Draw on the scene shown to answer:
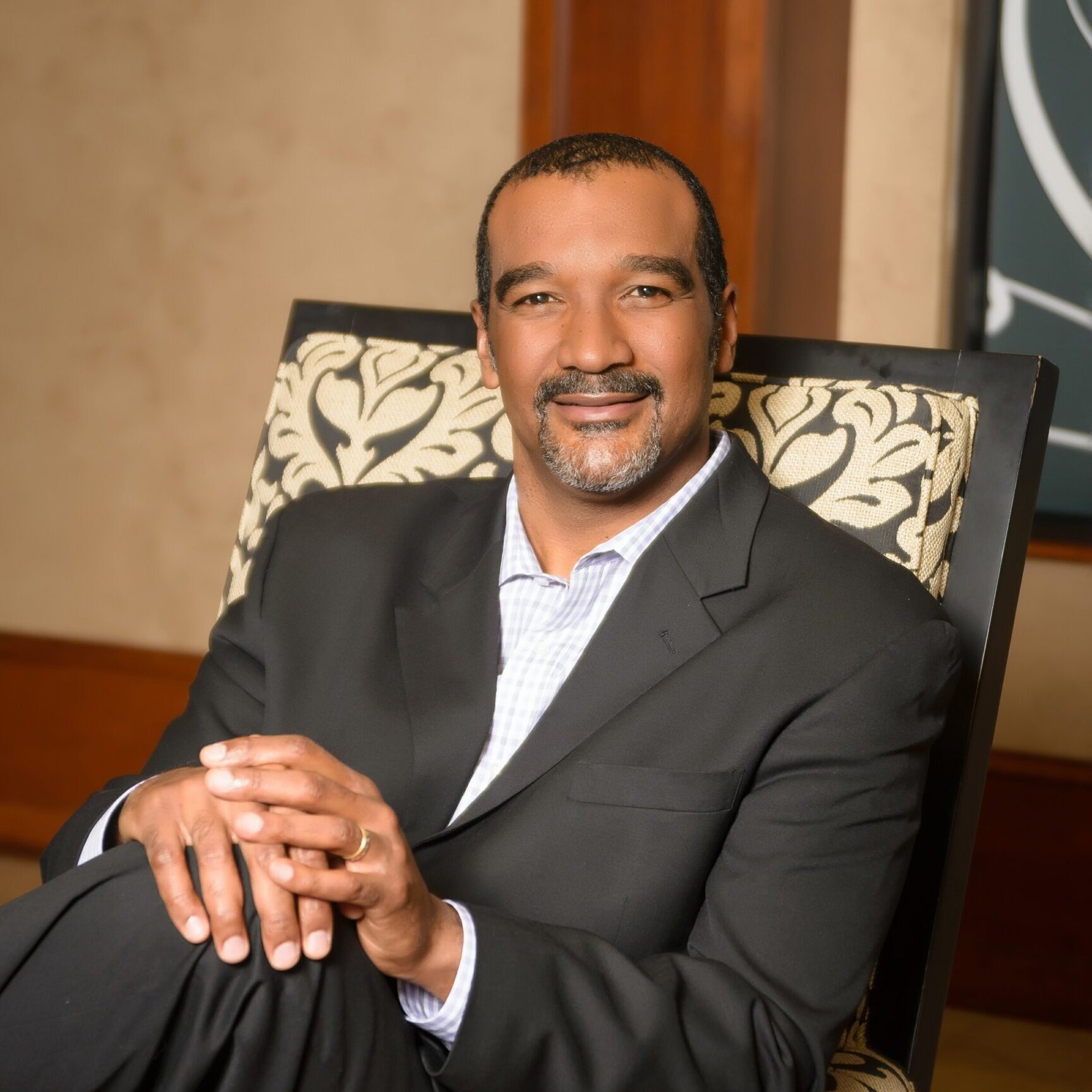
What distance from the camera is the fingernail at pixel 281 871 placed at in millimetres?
1149

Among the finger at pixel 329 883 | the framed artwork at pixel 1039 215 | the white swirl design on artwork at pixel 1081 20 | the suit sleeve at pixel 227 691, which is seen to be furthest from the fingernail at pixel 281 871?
the white swirl design on artwork at pixel 1081 20

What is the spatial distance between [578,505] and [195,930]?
2.52 ft

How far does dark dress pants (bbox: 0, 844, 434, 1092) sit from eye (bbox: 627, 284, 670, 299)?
0.86 metres

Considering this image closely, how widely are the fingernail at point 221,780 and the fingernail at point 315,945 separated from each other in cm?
15

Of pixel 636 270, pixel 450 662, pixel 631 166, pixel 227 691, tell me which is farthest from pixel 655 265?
pixel 227 691

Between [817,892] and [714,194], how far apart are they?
1.65 meters

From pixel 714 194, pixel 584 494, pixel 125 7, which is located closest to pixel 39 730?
pixel 125 7

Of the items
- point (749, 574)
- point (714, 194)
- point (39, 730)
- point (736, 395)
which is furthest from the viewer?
point (39, 730)

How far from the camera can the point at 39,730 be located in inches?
146

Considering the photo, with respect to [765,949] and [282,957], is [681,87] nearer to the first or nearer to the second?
[765,949]

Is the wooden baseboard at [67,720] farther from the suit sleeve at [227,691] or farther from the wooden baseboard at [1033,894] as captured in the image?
the wooden baseboard at [1033,894]

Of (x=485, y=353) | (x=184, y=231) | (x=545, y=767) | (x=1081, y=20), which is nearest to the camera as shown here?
(x=545, y=767)

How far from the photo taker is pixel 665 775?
1.43 meters

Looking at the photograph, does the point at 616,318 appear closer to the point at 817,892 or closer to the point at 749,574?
the point at 749,574
